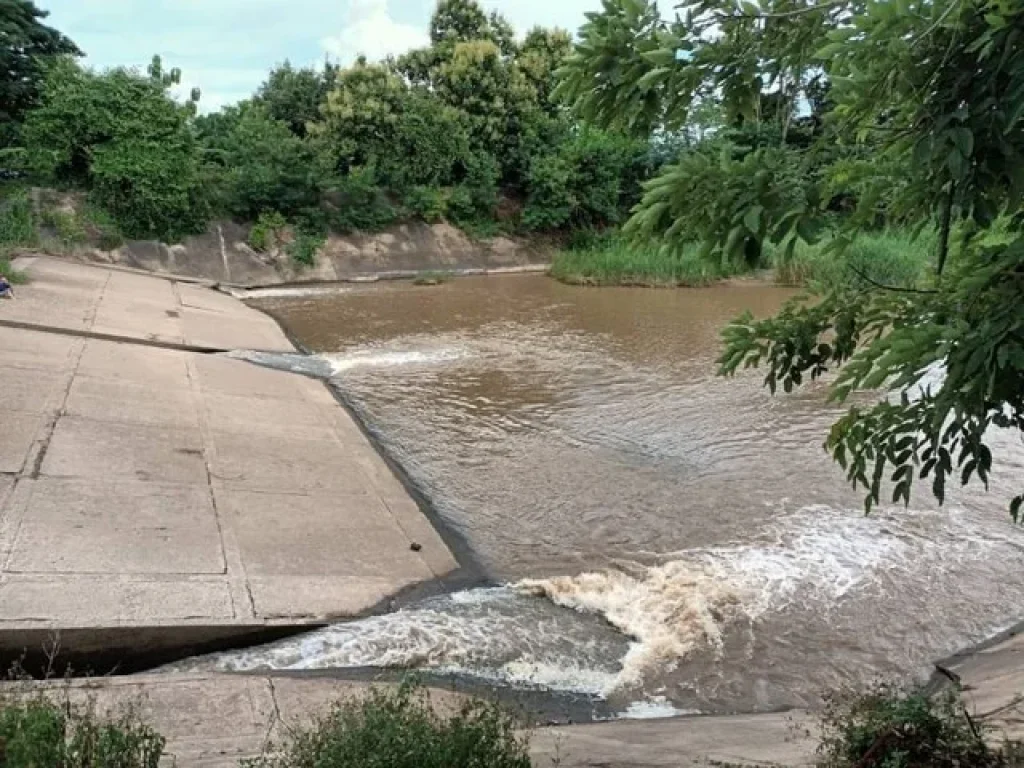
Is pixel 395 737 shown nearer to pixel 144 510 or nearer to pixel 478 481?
pixel 144 510

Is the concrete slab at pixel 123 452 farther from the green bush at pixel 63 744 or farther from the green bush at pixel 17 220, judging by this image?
the green bush at pixel 17 220

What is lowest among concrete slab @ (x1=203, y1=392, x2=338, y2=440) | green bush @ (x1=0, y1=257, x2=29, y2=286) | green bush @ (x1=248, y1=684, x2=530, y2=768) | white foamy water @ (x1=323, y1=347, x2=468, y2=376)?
concrete slab @ (x1=203, y1=392, x2=338, y2=440)

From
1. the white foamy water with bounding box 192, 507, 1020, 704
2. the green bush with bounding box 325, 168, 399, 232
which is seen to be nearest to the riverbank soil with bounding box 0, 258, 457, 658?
the white foamy water with bounding box 192, 507, 1020, 704

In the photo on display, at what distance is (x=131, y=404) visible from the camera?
7938mm

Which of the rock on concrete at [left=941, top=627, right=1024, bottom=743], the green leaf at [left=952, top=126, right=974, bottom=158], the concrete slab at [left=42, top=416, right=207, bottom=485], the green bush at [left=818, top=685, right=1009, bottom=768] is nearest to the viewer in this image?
the green leaf at [left=952, top=126, right=974, bottom=158]

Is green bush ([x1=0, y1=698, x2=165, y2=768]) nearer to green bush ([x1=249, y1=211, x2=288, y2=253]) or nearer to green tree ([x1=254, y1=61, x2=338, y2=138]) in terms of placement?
green bush ([x1=249, y1=211, x2=288, y2=253])

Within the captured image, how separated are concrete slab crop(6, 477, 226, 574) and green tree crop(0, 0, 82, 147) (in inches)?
757

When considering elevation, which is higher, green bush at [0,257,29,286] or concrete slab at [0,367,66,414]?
green bush at [0,257,29,286]

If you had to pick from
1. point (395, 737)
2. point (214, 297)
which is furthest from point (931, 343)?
point (214, 297)

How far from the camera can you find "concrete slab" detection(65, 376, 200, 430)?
7.46 metres

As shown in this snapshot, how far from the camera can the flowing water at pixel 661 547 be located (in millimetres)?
4773

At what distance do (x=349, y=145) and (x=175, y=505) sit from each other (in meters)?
21.0

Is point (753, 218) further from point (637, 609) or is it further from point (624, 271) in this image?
point (624, 271)

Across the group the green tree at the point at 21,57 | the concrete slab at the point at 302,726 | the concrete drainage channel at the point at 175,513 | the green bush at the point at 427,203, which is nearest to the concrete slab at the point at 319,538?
the concrete drainage channel at the point at 175,513
